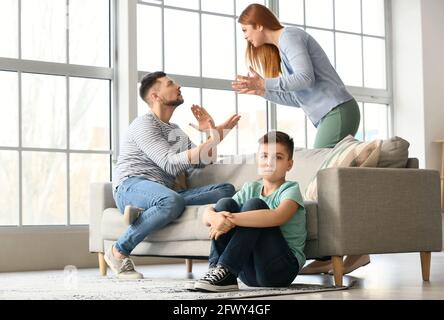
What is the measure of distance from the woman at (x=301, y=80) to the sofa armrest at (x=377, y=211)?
549 millimetres

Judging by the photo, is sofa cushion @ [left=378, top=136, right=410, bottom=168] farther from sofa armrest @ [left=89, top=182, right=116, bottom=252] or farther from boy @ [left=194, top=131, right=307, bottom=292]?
sofa armrest @ [left=89, top=182, right=116, bottom=252]

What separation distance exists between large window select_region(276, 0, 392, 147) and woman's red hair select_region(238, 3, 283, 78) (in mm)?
2339

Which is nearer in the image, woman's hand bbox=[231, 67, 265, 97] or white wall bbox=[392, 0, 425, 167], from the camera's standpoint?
woman's hand bbox=[231, 67, 265, 97]

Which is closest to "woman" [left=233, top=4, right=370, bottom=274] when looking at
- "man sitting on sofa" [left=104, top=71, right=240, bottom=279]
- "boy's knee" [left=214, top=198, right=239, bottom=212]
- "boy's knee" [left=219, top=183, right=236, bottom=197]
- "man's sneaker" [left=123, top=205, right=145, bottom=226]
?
"man sitting on sofa" [left=104, top=71, right=240, bottom=279]

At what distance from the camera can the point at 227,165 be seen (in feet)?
15.6

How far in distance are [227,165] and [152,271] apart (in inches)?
34.2

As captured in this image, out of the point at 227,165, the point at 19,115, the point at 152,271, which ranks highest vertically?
the point at 19,115

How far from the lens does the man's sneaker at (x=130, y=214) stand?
4.11 meters

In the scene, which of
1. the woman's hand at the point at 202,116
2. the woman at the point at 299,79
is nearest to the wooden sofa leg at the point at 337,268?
the woman at the point at 299,79

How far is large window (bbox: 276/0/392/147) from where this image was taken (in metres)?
7.03

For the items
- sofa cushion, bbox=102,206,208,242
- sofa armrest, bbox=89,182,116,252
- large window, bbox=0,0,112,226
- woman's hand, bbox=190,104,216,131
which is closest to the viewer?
sofa cushion, bbox=102,206,208,242
